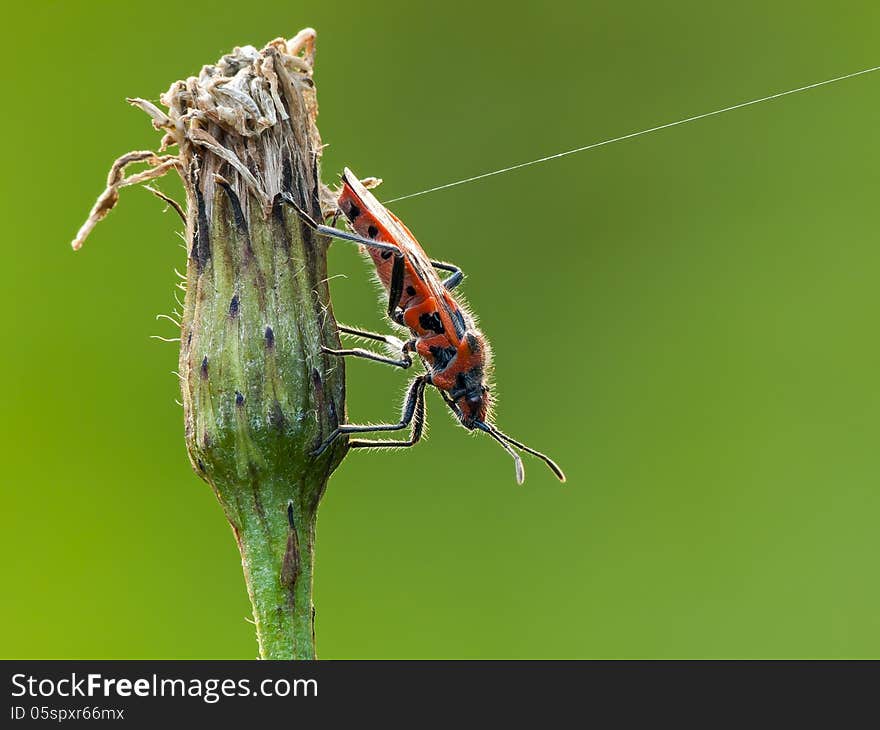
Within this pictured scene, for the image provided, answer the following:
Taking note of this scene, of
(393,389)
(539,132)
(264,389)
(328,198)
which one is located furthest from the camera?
(539,132)

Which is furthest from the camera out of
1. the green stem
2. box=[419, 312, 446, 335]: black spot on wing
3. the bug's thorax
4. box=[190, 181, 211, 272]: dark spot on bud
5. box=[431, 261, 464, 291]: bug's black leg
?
box=[431, 261, 464, 291]: bug's black leg

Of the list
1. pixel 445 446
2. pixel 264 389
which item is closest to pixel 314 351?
pixel 264 389

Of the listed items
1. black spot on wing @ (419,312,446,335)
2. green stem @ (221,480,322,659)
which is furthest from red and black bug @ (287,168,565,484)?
green stem @ (221,480,322,659)

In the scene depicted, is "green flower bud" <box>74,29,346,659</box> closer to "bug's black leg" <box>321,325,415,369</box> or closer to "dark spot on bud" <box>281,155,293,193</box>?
"dark spot on bud" <box>281,155,293,193</box>

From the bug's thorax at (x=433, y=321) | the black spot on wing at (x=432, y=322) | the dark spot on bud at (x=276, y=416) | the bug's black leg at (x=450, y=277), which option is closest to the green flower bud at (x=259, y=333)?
the dark spot on bud at (x=276, y=416)

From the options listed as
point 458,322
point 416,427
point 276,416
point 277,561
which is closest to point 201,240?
point 276,416

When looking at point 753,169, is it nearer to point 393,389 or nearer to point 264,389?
point 393,389

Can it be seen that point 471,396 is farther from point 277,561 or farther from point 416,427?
point 277,561

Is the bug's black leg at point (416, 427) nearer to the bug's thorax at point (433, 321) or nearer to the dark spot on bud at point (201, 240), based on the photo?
the bug's thorax at point (433, 321)
